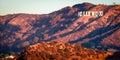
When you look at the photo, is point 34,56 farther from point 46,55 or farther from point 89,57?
point 89,57

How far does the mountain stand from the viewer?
133 m

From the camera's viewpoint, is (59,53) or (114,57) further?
(59,53)

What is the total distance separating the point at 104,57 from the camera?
13900 centimetres

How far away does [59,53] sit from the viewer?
137625 millimetres

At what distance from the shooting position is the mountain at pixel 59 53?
435 ft

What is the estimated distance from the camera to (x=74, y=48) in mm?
147000

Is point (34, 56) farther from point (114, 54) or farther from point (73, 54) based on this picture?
point (114, 54)

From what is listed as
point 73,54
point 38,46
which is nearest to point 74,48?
point 73,54

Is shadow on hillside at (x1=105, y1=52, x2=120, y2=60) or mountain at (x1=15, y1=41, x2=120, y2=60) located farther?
shadow on hillside at (x1=105, y1=52, x2=120, y2=60)

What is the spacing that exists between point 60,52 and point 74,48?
1124 cm

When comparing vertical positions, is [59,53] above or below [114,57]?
above

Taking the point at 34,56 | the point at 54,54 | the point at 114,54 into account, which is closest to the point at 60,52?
the point at 54,54

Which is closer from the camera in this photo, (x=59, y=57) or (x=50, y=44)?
(x=59, y=57)

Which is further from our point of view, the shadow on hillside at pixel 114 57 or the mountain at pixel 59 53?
the shadow on hillside at pixel 114 57
